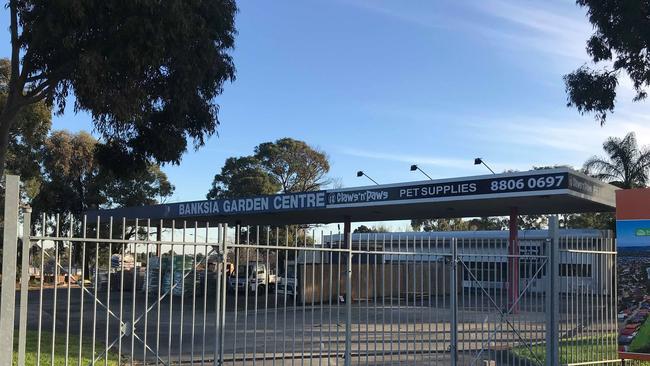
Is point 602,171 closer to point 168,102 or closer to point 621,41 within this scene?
point 621,41

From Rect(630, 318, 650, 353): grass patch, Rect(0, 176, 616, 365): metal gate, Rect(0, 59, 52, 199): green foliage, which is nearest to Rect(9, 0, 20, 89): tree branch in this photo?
Rect(0, 176, 616, 365): metal gate

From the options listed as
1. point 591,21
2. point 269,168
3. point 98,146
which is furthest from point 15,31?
point 269,168

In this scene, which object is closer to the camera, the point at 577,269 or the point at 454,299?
the point at 454,299

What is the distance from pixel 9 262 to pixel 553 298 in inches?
314

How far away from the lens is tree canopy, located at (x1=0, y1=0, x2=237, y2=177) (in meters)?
9.84

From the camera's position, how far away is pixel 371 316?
22969mm

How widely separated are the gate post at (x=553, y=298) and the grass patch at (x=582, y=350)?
367mm

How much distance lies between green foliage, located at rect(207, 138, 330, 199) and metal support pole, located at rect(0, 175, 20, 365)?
173 ft

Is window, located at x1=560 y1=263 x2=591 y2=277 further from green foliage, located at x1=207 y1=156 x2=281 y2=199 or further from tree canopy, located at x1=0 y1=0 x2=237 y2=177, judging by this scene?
green foliage, located at x1=207 y1=156 x2=281 y2=199

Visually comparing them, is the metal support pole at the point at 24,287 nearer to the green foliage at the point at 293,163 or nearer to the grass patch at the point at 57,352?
the grass patch at the point at 57,352

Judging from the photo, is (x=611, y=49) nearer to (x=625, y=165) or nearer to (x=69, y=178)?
(x=625, y=165)

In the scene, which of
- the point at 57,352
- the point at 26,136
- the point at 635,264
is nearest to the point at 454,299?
the point at 635,264

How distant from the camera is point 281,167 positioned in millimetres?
59750

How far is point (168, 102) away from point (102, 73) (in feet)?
6.89
